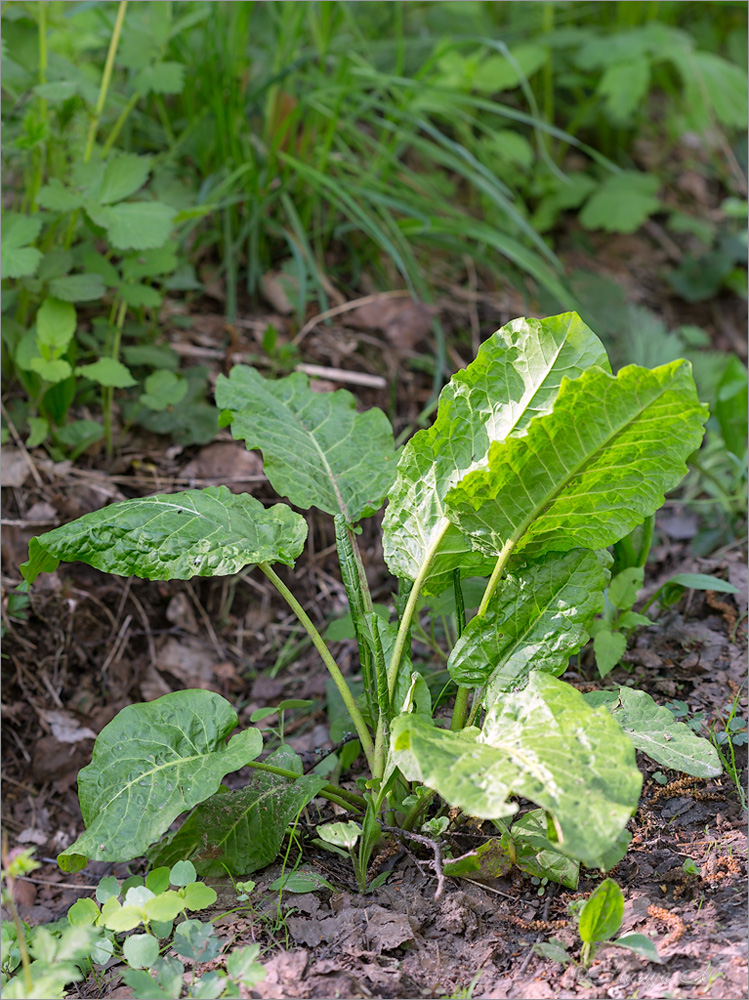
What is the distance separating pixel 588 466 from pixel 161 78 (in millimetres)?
1814

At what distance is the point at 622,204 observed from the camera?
3.61 m

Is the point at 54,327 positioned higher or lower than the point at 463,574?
higher

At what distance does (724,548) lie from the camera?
2.37 m

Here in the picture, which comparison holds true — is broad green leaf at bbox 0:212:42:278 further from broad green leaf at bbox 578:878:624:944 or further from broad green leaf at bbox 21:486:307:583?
broad green leaf at bbox 578:878:624:944

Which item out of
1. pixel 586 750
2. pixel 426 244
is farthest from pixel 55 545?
pixel 426 244

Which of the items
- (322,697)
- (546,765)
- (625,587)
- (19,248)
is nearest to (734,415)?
(625,587)

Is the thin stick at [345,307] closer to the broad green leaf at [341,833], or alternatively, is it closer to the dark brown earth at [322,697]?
the dark brown earth at [322,697]

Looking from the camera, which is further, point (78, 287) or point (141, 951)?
point (78, 287)

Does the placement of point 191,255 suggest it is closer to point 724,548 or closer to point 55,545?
point 55,545

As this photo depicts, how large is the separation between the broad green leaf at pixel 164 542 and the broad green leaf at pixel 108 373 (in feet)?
2.28

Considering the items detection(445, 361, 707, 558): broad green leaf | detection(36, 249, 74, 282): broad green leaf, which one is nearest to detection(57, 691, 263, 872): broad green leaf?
detection(445, 361, 707, 558): broad green leaf

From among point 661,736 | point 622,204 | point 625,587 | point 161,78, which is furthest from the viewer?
point 622,204

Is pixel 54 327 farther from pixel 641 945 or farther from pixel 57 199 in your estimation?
pixel 641 945

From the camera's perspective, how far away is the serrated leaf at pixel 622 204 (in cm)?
356
